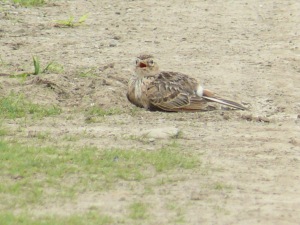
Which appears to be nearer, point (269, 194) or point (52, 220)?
point (52, 220)

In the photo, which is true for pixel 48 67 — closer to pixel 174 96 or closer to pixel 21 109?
pixel 21 109

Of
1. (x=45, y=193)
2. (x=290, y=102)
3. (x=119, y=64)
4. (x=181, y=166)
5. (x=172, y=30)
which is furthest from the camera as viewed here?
(x=172, y=30)

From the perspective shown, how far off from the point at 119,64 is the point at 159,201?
14.9 feet

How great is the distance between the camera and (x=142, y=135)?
10180 millimetres

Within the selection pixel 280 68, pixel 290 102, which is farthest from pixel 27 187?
pixel 280 68

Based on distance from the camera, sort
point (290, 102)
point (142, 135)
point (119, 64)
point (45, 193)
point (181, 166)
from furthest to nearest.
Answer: point (119, 64)
point (290, 102)
point (142, 135)
point (181, 166)
point (45, 193)

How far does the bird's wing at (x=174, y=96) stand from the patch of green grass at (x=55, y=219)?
3602 millimetres

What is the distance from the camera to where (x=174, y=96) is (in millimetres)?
11625

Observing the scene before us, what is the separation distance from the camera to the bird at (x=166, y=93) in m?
11.6

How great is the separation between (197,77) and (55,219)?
15.6 ft

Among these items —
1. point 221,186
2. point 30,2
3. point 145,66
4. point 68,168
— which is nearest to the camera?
point 221,186

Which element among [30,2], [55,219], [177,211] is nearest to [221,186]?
[177,211]

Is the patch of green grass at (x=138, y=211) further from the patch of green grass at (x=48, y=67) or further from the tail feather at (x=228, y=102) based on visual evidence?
the patch of green grass at (x=48, y=67)

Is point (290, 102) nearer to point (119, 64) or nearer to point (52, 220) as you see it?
point (119, 64)
